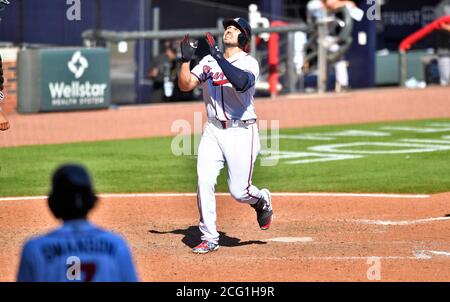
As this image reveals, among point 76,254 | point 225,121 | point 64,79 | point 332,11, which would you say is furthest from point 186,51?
point 332,11

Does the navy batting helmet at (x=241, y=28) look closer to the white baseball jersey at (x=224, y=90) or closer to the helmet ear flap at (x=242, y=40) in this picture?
the helmet ear flap at (x=242, y=40)

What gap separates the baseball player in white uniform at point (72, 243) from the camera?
4.38 m

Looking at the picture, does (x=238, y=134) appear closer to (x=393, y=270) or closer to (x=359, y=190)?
(x=393, y=270)

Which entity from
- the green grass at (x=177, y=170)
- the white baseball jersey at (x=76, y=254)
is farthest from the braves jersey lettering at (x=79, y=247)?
the green grass at (x=177, y=170)

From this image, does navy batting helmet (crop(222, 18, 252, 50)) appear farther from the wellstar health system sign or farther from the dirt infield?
the wellstar health system sign

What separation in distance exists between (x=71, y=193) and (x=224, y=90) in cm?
460

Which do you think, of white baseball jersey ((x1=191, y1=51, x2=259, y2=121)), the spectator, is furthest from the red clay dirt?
the spectator

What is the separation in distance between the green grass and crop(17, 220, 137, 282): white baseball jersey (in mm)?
8644

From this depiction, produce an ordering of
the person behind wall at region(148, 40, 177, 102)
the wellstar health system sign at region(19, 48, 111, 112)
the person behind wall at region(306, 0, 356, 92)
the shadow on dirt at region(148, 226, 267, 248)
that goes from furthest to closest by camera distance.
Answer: the person behind wall at region(306, 0, 356, 92)
the person behind wall at region(148, 40, 177, 102)
the wellstar health system sign at region(19, 48, 111, 112)
the shadow on dirt at region(148, 226, 267, 248)

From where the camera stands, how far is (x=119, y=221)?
35.6 feet

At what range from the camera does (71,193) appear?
4.39 m

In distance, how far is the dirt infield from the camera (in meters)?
8.25
